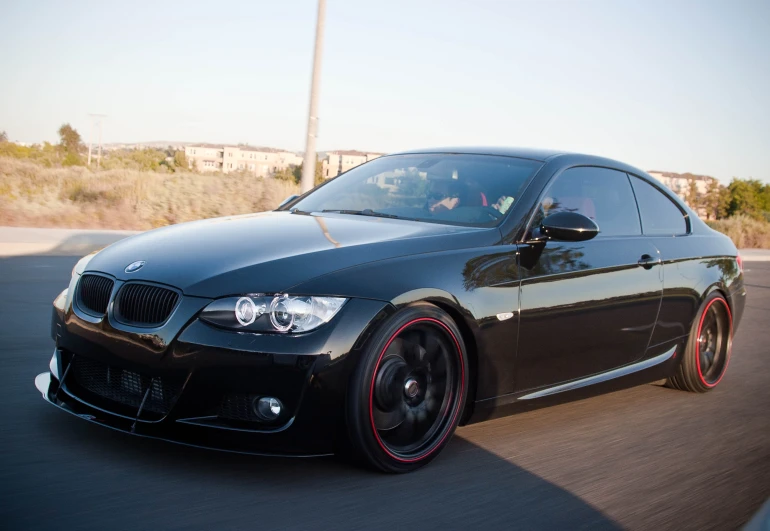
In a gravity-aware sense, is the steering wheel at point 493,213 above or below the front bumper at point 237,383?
above

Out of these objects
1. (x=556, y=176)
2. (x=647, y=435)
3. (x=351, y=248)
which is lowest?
(x=647, y=435)

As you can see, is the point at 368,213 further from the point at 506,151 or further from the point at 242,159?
the point at 242,159

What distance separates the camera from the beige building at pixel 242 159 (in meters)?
22.2

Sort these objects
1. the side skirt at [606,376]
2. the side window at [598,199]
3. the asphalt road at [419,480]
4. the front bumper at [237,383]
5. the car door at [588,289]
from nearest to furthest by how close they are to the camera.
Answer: the asphalt road at [419,480], the front bumper at [237,383], the car door at [588,289], the side skirt at [606,376], the side window at [598,199]

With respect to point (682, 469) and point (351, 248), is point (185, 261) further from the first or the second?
point (682, 469)

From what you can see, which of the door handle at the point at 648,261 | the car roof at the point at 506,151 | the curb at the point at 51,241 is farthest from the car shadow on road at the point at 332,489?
the curb at the point at 51,241

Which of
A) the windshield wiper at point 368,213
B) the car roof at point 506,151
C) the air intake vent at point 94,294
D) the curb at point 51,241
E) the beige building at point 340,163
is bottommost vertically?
the curb at point 51,241

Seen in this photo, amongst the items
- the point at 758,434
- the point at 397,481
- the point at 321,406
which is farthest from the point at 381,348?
the point at 758,434

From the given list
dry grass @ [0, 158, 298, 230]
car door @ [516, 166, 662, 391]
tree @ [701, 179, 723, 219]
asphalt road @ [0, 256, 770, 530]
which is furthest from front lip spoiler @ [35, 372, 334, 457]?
→ tree @ [701, 179, 723, 219]

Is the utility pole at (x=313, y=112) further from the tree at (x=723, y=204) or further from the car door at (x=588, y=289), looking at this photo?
the tree at (x=723, y=204)

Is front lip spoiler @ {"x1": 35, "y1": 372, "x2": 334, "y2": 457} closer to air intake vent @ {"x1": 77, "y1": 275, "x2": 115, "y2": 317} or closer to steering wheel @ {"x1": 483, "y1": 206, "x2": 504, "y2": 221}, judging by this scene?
air intake vent @ {"x1": 77, "y1": 275, "x2": 115, "y2": 317}

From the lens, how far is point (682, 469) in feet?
14.2

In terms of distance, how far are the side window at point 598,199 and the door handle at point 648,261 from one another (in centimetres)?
17

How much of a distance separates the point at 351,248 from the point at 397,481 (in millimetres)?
1033
